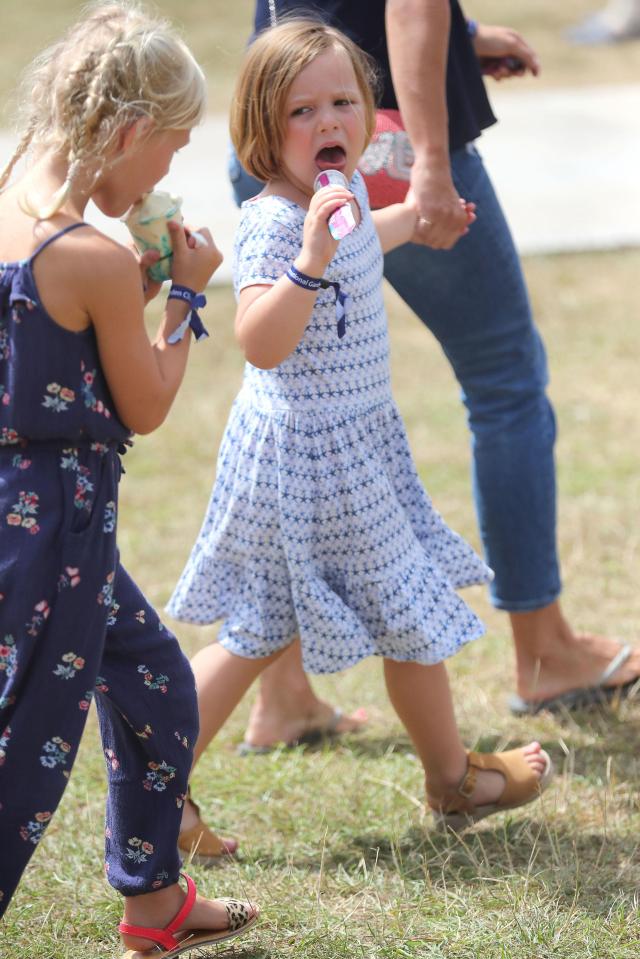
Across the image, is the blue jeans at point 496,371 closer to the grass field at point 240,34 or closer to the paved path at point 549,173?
the paved path at point 549,173

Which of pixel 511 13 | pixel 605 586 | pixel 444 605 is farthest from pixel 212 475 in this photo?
pixel 511 13

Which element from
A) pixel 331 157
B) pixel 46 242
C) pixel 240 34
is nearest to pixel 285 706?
pixel 331 157

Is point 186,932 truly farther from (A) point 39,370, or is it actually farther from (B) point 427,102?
(B) point 427,102

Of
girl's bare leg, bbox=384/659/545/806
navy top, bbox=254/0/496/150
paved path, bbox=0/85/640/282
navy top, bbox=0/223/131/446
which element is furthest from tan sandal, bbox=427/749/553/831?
paved path, bbox=0/85/640/282

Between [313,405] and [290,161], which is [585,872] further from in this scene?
[290,161]

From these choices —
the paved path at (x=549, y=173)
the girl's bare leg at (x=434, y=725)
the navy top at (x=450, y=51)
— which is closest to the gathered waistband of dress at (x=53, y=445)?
the girl's bare leg at (x=434, y=725)

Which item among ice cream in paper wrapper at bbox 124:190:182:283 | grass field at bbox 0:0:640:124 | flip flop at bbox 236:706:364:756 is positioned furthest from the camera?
grass field at bbox 0:0:640:124

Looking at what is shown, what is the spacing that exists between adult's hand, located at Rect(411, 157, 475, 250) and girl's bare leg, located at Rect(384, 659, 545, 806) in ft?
2.68

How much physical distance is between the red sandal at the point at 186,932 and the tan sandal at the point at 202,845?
0.84 ft

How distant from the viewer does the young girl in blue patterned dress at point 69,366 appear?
1.85 m

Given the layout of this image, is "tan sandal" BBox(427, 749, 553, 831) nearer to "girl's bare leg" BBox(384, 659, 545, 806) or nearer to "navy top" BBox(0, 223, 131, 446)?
"girl's bare leg" BBox(384, 659, 545, 806)

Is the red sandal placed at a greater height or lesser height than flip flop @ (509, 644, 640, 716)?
greater

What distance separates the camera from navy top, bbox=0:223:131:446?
1.83 metres

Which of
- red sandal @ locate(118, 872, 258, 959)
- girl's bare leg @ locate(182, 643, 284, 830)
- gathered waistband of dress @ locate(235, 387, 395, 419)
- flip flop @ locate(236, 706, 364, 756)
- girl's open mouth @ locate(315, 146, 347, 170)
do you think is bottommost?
flip flop @ locate(236, 706, 364, 756)
